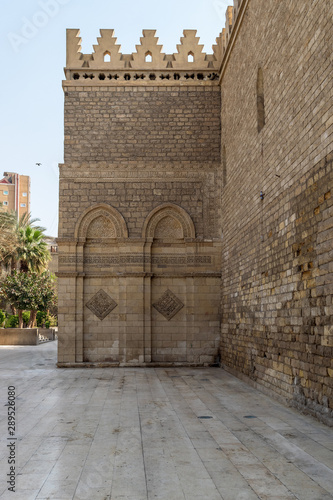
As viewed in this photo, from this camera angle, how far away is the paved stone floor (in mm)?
3900

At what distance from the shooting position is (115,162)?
45.4 ft

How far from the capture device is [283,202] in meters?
8.02

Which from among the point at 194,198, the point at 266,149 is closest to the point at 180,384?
the point at 266,149

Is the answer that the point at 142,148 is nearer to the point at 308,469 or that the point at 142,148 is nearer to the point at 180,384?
the point at 180,384

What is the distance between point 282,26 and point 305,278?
3968 mm

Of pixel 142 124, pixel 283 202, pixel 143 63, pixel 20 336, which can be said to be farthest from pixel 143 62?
pixel 20 336

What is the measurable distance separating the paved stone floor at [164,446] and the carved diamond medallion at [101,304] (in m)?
4.24

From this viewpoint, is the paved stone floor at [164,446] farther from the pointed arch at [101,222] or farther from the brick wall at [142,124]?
the brick wall at [142,124]

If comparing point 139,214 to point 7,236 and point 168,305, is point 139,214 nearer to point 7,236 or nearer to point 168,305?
point 168,305

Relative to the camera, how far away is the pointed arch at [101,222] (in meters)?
13.7

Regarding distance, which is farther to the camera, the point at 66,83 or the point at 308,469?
the point at 66,83

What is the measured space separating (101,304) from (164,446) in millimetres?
8521

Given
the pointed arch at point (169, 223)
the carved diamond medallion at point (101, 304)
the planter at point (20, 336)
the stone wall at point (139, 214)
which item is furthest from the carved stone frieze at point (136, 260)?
the planter at point (20, 336)

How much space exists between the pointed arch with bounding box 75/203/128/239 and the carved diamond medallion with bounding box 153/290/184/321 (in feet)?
6.15
